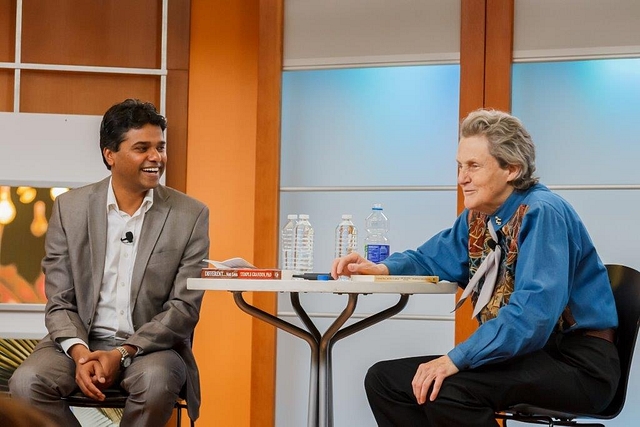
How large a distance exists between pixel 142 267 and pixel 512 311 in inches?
52.9

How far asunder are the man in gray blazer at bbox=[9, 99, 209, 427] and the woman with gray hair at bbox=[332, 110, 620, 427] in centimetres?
68

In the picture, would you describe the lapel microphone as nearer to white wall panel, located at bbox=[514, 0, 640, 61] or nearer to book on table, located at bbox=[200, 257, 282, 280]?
book on table, located at bbox=[200, 257, 282, 280]

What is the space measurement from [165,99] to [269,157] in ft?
2.56

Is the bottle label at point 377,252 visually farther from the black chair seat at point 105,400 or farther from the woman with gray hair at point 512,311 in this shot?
the black chair seat at point 105,400

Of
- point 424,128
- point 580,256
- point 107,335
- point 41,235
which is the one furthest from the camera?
point 41,235

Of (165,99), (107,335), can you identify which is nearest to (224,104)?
(165,99)

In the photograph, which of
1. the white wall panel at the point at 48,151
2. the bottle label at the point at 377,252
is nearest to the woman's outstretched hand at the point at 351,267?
the bottle label at the point at 377,252

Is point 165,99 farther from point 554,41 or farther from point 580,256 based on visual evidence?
point 580,256

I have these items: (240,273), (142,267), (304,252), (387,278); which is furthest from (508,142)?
(142,267)

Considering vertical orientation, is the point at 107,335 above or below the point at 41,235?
below

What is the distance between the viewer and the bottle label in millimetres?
2977

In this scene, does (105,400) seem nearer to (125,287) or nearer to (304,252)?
(125,287)

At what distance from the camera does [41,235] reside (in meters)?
4.61

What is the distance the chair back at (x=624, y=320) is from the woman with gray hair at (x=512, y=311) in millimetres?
68
